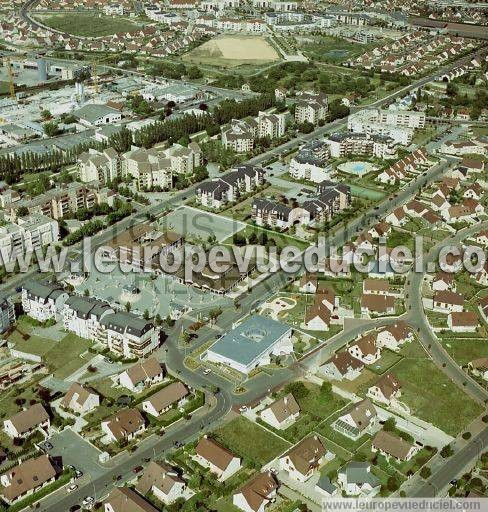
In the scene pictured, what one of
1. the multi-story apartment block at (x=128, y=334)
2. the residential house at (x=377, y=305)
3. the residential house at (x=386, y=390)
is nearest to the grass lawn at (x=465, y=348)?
the residential house at (x=377, y=305)

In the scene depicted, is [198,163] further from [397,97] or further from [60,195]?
[397,97]

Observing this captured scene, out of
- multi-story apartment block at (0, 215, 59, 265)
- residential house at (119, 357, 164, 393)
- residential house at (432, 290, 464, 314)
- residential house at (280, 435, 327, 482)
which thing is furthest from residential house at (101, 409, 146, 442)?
residential house at (432, 290, 464, 314)

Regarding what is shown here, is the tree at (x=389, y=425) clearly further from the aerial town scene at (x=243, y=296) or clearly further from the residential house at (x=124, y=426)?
the residential house at (x=124, y=426)

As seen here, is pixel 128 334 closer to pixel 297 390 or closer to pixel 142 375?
pixel 142 375

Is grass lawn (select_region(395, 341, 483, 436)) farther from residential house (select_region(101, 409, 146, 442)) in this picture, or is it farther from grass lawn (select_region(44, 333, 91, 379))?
grass lawn (select_region(44, 333, 91, 379))

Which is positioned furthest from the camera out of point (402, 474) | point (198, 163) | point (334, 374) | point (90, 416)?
point (198, 163)

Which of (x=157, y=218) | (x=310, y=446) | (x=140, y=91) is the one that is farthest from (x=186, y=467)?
(x=140, y=91)
